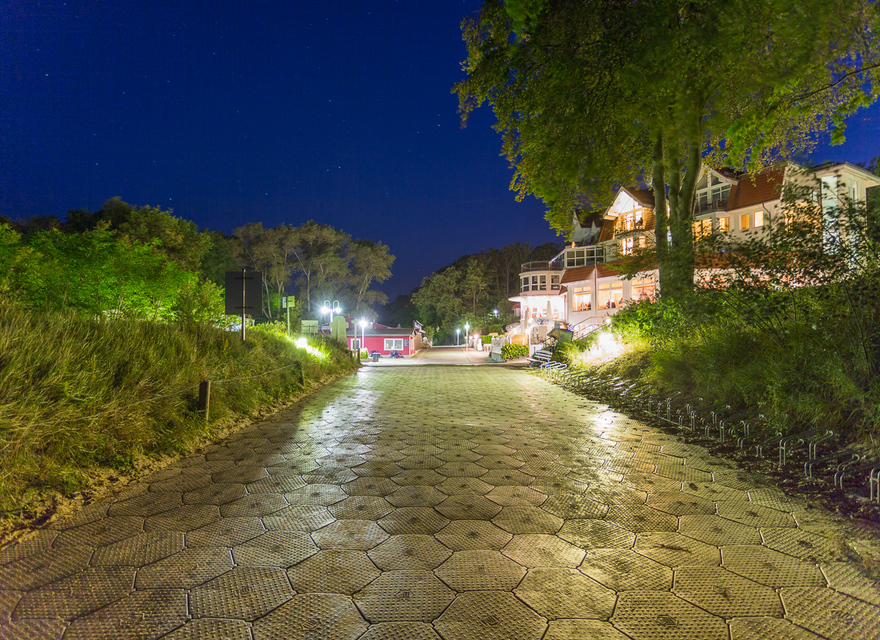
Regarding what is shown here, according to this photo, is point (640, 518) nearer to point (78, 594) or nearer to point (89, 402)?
point (78, 594)

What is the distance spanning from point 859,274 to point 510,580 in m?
5.16

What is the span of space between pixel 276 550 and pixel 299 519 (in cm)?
48

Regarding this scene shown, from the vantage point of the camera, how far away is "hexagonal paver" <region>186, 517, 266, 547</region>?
9.41 feet

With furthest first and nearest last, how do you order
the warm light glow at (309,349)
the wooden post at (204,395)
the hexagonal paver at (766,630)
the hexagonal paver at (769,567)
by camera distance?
1. the warm light glow at (309,349)
2. the wooden post at (204,395)
3. the hexagonal paver at (769,567)
4. the hexagonal paver at (766,630)

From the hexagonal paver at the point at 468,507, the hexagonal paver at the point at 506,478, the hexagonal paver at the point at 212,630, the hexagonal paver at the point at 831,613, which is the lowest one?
the hexagonal paver at the point at 506,478

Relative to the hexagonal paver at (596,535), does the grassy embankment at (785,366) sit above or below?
above

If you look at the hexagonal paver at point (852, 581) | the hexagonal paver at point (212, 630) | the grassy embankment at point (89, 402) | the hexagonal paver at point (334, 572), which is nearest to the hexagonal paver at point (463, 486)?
the hexagonal paver at point (334, 572)

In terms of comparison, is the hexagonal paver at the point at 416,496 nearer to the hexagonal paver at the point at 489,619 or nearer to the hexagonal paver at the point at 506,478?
the hexagonal paver at the point at 506,478

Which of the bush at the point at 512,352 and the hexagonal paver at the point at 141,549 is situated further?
the bush at the point at 512,352

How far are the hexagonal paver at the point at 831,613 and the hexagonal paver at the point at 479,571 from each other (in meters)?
1.38

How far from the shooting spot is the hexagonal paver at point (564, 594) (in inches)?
83.2

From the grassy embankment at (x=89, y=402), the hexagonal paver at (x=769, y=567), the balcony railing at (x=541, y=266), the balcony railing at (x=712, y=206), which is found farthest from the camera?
the balcony railing at (x=541, y=266)

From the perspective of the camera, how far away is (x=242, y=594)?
7.52 ft

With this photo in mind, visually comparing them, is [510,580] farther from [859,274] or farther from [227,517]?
[859,274]
